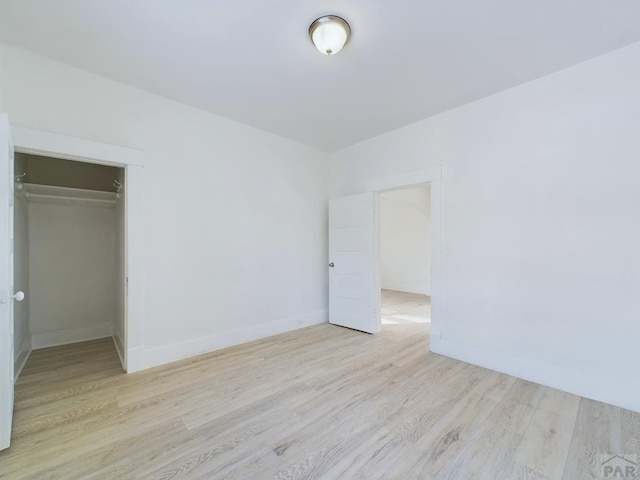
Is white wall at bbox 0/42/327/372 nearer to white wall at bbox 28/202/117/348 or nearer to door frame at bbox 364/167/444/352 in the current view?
white wall at bbox 28/202/117/348

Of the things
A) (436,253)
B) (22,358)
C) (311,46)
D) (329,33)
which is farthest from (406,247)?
(22,358)

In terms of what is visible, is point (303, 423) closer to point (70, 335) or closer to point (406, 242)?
point (70, 335)

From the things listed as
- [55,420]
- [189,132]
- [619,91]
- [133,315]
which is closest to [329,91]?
[189,132]

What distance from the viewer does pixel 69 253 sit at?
141 inches

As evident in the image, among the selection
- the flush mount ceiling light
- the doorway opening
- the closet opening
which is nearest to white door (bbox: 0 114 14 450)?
the closet opening

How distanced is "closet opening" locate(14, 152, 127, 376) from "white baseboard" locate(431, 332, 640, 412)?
147 inches

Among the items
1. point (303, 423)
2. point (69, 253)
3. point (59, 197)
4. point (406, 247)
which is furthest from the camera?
point (406, 247)

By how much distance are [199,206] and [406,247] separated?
6.33m

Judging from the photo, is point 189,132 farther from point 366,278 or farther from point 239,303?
point 366,278

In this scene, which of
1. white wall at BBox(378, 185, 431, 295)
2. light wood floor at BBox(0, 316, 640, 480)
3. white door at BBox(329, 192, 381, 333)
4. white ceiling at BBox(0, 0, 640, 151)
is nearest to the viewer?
light wood floor at BBox(0, 316, 640, 480)

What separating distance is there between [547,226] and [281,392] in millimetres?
2819

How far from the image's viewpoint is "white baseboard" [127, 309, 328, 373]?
9.08 feet

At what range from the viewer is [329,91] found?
2809 mm

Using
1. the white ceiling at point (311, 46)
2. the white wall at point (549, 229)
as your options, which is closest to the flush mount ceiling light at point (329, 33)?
the white ceiling at point (311, 46)
